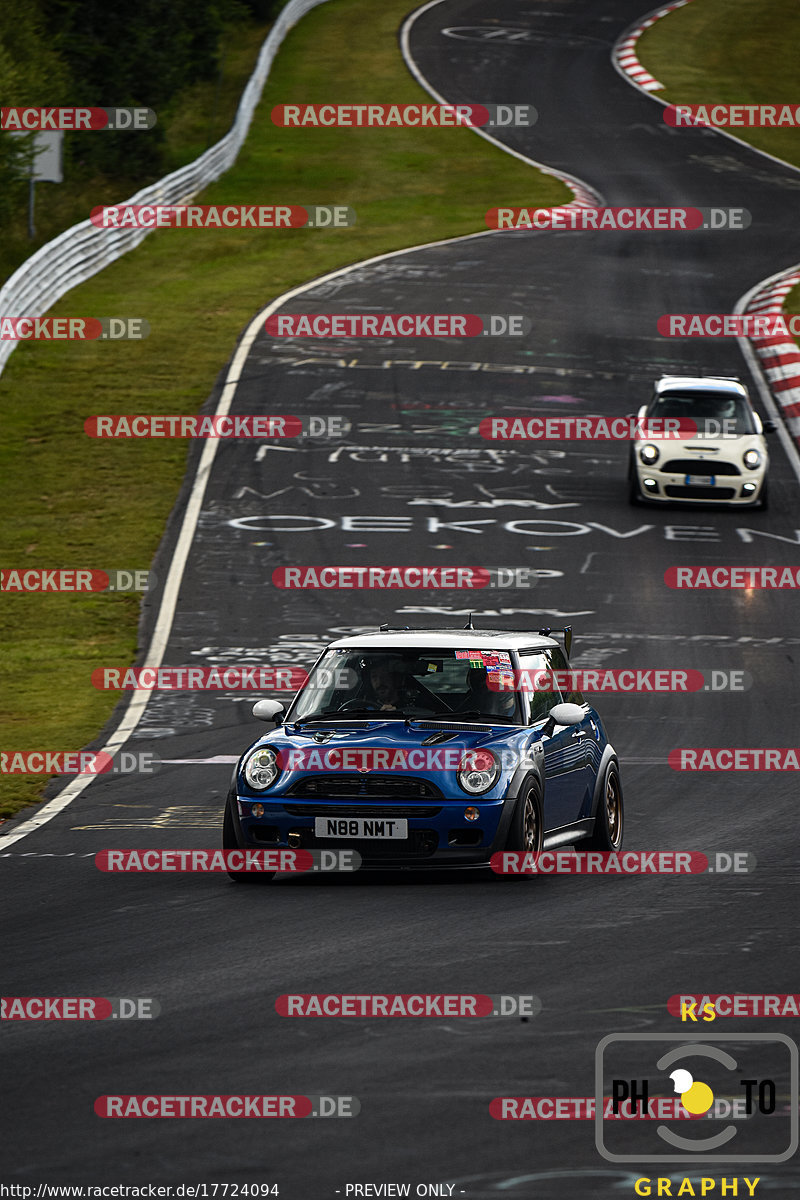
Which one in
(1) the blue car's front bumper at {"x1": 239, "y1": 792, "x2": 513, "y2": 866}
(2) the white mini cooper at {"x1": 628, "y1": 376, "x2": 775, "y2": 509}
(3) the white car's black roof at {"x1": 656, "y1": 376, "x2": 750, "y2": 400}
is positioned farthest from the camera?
(3) the white car's black roof at {"x1": 656, "y1": 376, "x2": 750, "y2": 400}

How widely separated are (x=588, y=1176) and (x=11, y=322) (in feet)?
107

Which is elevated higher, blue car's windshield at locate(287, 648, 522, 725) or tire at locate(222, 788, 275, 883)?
blue car's windshield at locate(287, 648, 522, 725)

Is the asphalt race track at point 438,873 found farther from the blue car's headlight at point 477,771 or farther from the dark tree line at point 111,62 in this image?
the dark tree line at point 111,62

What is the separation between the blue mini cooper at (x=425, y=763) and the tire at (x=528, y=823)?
1cm

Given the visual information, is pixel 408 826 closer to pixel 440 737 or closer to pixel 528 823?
pixel 440 737

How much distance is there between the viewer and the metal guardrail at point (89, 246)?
37656 mm

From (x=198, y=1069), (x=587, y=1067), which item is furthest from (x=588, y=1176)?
(x=198, y=1069)

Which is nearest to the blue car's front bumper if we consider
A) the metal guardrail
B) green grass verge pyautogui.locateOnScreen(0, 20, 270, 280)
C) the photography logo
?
the photography logo

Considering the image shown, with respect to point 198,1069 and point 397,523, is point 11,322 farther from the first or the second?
point 198,1069

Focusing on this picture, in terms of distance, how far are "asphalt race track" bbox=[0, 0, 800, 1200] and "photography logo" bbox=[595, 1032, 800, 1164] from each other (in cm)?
9

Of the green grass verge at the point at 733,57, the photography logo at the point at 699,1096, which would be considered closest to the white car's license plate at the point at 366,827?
the photography logo at the point at 699,1096

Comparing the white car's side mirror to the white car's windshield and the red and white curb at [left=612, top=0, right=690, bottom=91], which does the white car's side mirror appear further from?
the red and white curb at [left=612, top=0, right=690, bottom=91]

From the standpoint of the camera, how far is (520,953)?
9.26 metres

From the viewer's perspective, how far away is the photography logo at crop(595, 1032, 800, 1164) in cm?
629
